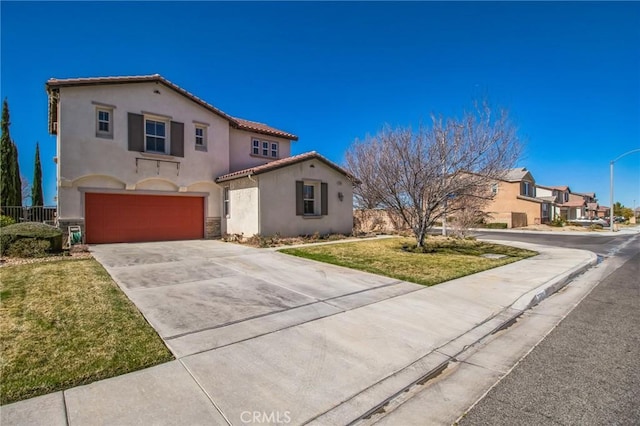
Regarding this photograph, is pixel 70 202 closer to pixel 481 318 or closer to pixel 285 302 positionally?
pixel 285 302

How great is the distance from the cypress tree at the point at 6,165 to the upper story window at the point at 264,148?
16.3 metres

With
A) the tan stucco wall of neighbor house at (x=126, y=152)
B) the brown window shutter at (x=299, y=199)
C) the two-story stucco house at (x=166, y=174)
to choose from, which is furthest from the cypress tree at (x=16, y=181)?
the brown window shutter at (x=299, y=199)

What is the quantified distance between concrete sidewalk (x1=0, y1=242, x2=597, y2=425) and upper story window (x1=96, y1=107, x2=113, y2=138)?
42.9 feet

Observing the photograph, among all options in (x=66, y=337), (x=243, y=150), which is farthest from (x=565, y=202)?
(x=66, y=337)

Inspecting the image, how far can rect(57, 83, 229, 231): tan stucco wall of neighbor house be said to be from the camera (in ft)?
42.0

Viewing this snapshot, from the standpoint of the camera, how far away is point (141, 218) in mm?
14797

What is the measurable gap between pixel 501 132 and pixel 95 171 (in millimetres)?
16076

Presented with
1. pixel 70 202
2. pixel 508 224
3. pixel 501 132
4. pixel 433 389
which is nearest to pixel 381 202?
pixel 501 132

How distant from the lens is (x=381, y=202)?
13602 mm

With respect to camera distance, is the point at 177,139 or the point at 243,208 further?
the point at 177,139

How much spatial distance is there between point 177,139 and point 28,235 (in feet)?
23.9

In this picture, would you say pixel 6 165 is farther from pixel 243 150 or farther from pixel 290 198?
pixel 290 198

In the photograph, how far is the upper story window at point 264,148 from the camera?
18891 millimetres

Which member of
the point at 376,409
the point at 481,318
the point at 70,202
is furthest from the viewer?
the point at 70,202
